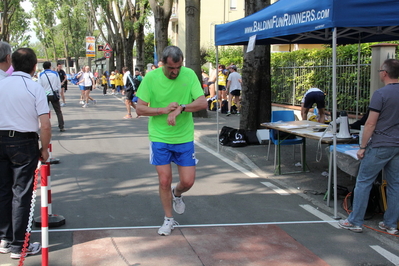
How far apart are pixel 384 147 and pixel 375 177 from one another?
0.37 m

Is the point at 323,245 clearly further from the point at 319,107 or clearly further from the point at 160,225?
the point at 319,107

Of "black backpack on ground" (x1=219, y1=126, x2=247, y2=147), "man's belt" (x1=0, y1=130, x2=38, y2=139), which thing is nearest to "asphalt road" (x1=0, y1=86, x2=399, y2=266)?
"black backpack on ground" (x1=219, y1=126, x2=247, y2=147)

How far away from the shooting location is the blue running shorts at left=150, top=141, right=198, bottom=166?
4.76 m

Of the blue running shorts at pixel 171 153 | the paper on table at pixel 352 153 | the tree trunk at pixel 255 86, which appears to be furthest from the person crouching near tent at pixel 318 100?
the blue running shorts at pixel 171 153

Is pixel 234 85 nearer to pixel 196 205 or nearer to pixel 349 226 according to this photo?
pixel 196 205

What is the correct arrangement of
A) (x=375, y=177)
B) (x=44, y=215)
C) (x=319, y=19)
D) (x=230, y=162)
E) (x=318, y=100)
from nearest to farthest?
1. (x=44, y=215)
2. (x=375, y=177)
3. (x=319, y=19)
4. (x=230, y=162)
5. (x=318, y=100)

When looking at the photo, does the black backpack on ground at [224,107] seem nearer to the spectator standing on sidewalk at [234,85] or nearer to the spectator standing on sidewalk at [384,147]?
the spectator standing on sidewalk at [234,85]

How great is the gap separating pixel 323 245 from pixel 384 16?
2775 millimetres

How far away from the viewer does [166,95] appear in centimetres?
474

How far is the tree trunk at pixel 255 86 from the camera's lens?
10.4m

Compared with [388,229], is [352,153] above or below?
above

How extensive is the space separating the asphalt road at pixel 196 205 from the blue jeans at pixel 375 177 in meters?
0.24

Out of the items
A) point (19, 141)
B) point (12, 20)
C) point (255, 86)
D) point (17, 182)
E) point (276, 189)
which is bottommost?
point (276, 189)

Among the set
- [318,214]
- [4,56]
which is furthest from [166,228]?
[4,56]
